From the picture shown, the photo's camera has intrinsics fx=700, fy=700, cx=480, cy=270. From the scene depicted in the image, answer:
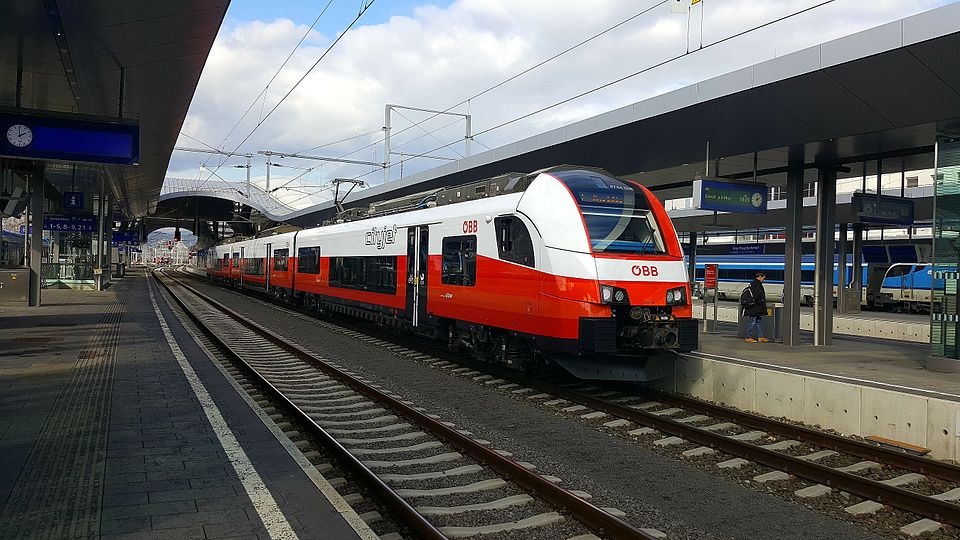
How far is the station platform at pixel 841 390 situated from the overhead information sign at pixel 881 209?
2940 millimetres

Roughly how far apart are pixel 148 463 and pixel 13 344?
9254 mm

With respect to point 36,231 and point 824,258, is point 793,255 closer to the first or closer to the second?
point 824,258

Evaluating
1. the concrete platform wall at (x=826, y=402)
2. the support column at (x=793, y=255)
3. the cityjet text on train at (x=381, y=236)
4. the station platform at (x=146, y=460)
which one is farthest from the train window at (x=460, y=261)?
the support column at (x=793, y=255)

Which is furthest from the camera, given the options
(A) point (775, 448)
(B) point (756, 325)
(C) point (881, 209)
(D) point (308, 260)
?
(D) point (308, 260)

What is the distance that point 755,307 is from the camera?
14484 millimetres

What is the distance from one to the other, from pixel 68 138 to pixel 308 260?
1101 centimetres

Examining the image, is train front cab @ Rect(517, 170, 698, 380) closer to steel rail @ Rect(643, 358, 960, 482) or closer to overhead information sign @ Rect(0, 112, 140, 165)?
steel rail @ Rect(643, 358, 960, 482)

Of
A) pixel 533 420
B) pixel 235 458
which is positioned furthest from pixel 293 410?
pixel 533 420

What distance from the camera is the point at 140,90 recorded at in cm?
1466

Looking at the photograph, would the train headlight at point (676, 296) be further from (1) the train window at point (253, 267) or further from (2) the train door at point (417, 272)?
(1) the train window at point (253, 267)

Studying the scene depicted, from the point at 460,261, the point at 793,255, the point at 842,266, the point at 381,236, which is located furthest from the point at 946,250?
the point at 842,266

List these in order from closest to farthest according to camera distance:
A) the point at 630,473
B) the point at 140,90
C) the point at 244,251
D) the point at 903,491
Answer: the point at 903,491, the point at 630,473, the point at 140,90, the point at 244,251

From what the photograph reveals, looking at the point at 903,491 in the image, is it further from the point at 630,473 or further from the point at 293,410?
the point at 293,410

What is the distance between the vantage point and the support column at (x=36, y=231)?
68.8 feet
